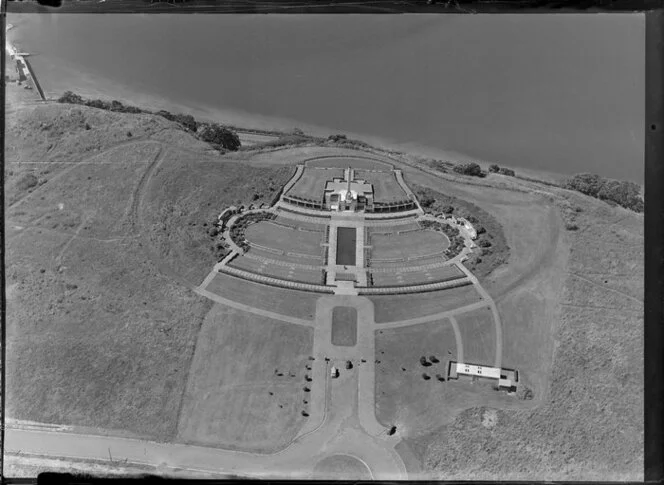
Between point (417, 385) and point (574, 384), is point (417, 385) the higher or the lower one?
the lower one

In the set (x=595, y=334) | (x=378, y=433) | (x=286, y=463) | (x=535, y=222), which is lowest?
(x=286, y=463)

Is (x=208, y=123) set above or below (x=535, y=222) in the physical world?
above

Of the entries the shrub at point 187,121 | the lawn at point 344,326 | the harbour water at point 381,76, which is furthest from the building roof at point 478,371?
the shrub at point 187,121

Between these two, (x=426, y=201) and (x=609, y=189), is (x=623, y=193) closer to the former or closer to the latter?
(x=609, y=189)

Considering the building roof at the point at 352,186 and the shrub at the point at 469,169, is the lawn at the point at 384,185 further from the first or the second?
the shrub at the point at 469,169

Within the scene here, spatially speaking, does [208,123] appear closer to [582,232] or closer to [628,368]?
[582,232]

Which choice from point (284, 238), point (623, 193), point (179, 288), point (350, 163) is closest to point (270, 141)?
point (350, 163)

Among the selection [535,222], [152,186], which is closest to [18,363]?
[152,186]
